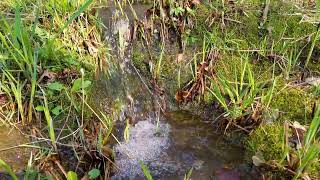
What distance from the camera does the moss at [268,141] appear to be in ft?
7.82

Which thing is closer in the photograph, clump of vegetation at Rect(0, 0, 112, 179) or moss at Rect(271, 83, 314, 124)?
clump of vegetation at Rect(0, 0, 112, 179)

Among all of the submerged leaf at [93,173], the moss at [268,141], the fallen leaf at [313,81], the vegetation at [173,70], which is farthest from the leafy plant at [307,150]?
the submerged leaf at [93,173]

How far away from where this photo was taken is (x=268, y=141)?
8.10 ft

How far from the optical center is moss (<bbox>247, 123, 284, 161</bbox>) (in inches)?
93.8

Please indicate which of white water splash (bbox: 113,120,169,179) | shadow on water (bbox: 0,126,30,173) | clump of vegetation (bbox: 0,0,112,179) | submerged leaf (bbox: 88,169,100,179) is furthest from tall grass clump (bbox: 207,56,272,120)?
shadow on water (bbox: 0,126,30,173)

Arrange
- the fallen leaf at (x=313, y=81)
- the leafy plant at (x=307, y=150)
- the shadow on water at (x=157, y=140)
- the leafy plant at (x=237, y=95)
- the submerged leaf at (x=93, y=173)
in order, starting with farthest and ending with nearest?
the fallen leaf at (x=313, y=81) → the leafy plant at (x=237, y=95) → the shadow on water at (x=157, y=140) → the submerged leaf at (x=93, y=173) → the leafy plant at (x=307, y=150)

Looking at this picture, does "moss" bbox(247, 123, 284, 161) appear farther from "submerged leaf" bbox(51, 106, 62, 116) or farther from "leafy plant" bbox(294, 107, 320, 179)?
"submerged leaf" bbox(51, 106, 62, 116)

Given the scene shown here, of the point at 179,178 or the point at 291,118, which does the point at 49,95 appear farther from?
the point at 291,118

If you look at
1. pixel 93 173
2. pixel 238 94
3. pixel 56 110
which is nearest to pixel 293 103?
pixel 238 94

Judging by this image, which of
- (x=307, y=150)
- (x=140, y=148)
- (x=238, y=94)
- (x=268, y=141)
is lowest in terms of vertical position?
(x=140, y=148)

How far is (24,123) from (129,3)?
1368 mm

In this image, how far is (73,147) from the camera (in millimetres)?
2365

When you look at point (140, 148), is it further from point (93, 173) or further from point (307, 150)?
point (307, 150)

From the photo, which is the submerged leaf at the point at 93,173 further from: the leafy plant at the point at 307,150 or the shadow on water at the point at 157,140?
the leafy plant at the point at 307,150
